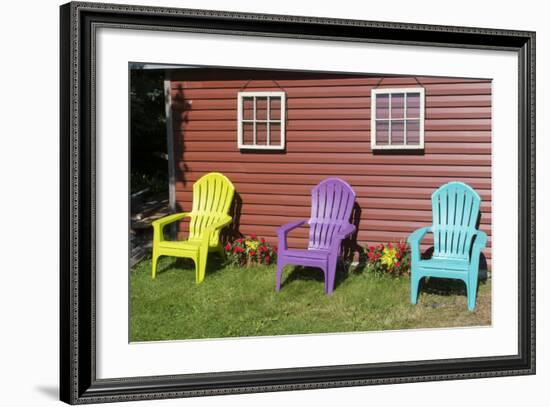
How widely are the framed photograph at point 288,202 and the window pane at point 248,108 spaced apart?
0.4 inches

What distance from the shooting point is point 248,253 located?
7.39m

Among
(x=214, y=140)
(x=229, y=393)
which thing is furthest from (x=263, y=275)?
(x=229, y=393)

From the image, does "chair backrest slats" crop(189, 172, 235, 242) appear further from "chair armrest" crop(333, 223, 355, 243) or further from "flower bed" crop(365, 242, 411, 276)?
"flower bed" crop(365, 242, 411, 276)

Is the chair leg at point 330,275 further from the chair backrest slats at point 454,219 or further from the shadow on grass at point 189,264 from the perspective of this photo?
the shadow on grass at point 189,264

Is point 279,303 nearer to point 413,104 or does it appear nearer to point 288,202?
point 288,202

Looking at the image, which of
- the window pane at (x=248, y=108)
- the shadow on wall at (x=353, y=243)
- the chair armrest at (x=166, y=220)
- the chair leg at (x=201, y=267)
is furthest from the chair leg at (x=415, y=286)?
the window pane at (x=248, y=108)

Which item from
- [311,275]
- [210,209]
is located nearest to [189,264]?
[210,209]

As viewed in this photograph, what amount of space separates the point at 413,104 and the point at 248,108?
1555 mm

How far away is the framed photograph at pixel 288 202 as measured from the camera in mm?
4430

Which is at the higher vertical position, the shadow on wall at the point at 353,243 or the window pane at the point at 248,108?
the window pane at the point at 248,108

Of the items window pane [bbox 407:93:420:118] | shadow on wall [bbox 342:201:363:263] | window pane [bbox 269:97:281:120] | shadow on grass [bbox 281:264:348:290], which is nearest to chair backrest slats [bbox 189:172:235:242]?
window pane [bbox 269:97:281:120]

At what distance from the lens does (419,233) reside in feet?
21.0

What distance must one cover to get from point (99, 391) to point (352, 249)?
361 cm

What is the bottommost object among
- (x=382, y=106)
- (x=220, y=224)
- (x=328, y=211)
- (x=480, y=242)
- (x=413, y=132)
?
(x=480, y=242)
